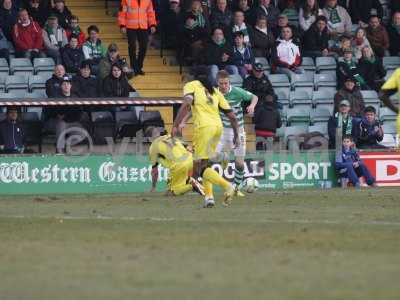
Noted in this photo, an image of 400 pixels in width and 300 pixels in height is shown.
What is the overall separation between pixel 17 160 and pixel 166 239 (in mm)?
10905

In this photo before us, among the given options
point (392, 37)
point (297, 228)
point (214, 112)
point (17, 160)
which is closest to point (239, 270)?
point (297, 228)

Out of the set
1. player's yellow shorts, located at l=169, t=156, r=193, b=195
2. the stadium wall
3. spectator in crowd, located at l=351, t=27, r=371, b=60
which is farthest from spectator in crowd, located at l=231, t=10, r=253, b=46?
player's yellow shorts, located at l=169, t=156, r=193, b=195

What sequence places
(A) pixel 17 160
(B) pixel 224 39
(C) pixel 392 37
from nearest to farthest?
(A) pixel 17 160 → (B) pixel 224 39 → (C) pixel 392 37

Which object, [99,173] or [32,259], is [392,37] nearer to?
[99,173]

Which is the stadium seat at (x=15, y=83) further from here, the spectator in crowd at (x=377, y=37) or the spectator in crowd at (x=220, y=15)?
the spectator in crowd at (x=377, y=37)

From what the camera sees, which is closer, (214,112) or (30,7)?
(214,112)

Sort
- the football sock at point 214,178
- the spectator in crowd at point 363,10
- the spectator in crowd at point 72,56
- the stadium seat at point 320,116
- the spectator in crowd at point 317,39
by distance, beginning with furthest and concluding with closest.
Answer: the spectator in crowd at point 363,10 → the spectator in crowd at point 317,39 → the stadium seat at point 320,116 → the spectator in crowd at point 72,56 → the football sock at point 214,178

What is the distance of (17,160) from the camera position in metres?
24.3

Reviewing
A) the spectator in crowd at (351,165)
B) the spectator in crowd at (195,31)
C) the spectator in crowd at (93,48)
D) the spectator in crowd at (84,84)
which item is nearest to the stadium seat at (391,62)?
the spectator in crowd at (195,31)

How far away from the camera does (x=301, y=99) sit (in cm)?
2861

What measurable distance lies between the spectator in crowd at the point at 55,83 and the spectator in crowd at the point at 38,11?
2.30 metres

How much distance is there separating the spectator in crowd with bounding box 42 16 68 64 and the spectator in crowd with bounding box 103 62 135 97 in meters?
1.55

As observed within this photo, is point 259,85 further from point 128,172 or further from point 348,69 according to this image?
point 128,172

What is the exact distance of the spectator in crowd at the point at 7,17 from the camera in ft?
88.7
